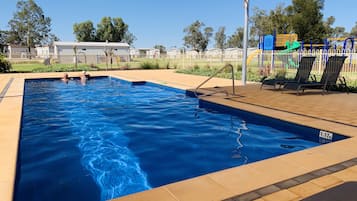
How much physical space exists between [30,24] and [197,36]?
36.3 metres

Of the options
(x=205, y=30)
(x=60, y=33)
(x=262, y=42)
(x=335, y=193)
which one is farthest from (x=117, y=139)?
(x=60, y=33)

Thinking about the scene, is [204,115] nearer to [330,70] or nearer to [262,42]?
[330,70]

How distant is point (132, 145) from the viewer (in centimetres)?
477

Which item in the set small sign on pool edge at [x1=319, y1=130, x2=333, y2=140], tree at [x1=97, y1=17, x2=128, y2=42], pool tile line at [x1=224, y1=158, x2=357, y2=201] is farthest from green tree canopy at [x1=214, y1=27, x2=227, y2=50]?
pool tile line at [x1=224, y1=158, x2=357, y2=201]

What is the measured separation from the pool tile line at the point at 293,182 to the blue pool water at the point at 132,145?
4.39ft

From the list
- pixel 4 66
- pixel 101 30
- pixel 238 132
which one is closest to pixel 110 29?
pixel 101 30

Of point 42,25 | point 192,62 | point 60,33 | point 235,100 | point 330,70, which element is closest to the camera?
point 235,100

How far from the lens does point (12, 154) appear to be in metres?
3.30

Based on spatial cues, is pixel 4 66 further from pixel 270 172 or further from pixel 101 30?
pixel 101 30

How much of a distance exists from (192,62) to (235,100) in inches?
597

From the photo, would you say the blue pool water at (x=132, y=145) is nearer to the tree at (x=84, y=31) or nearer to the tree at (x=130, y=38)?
the tree at (x=84, y=31)

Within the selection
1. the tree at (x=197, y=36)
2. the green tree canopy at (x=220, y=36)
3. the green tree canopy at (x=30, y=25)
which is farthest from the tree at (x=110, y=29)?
the green tree canopy at (x=220, y=36)

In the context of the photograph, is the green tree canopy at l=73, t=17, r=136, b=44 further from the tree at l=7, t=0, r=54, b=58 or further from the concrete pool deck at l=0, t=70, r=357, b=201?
the concrete pool deck at l=0, t=70, r=357, b=201

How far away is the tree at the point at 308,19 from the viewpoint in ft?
104
